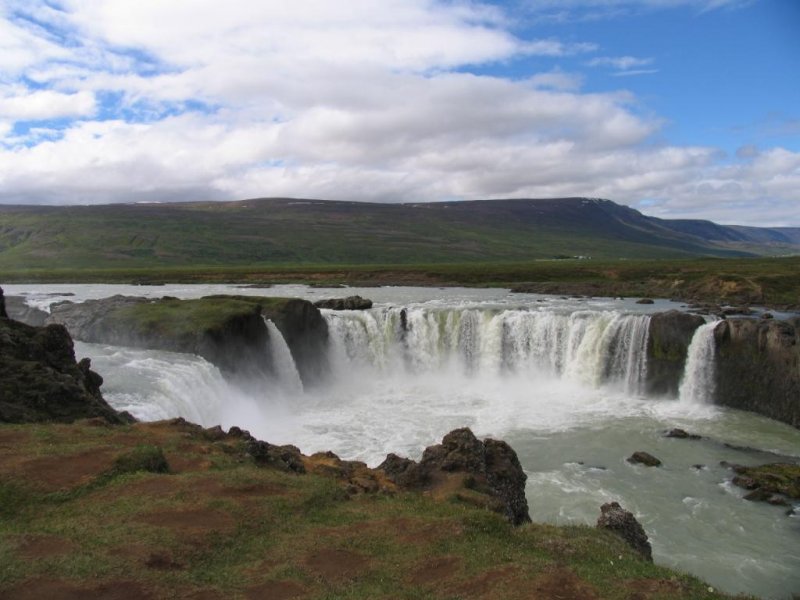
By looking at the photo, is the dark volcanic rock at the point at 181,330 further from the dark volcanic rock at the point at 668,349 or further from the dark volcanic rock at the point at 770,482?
the dark volcanic rock at the point at 770,482

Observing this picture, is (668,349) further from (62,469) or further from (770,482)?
(62,469)

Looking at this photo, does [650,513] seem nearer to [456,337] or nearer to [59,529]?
[59,529]

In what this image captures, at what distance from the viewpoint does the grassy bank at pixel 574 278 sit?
246 feet

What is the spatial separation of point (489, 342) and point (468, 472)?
30682mm

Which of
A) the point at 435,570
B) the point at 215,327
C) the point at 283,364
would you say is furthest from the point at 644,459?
the point at 215,327

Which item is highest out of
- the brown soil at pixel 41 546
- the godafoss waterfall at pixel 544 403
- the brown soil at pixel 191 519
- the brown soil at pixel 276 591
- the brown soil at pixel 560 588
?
the brown soil at pixel 41 546

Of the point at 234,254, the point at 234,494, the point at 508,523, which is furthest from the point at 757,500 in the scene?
the point at 234,254

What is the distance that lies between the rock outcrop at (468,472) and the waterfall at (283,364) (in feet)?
75.7

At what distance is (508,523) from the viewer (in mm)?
14023

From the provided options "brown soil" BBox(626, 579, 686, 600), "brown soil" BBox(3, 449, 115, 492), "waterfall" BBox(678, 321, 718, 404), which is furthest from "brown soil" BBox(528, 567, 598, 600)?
"waterfall" BBox(678, 321, 718, 404)

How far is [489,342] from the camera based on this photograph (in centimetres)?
4834

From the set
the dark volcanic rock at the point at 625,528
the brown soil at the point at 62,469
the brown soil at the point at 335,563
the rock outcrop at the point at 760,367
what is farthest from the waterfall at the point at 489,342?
the brown soil at the point at 335,563

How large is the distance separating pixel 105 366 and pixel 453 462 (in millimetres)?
22968

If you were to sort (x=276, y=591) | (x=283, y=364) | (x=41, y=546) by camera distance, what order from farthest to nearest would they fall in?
(x=283, y=364), (x=41, y=546), (x=276, y=591)
